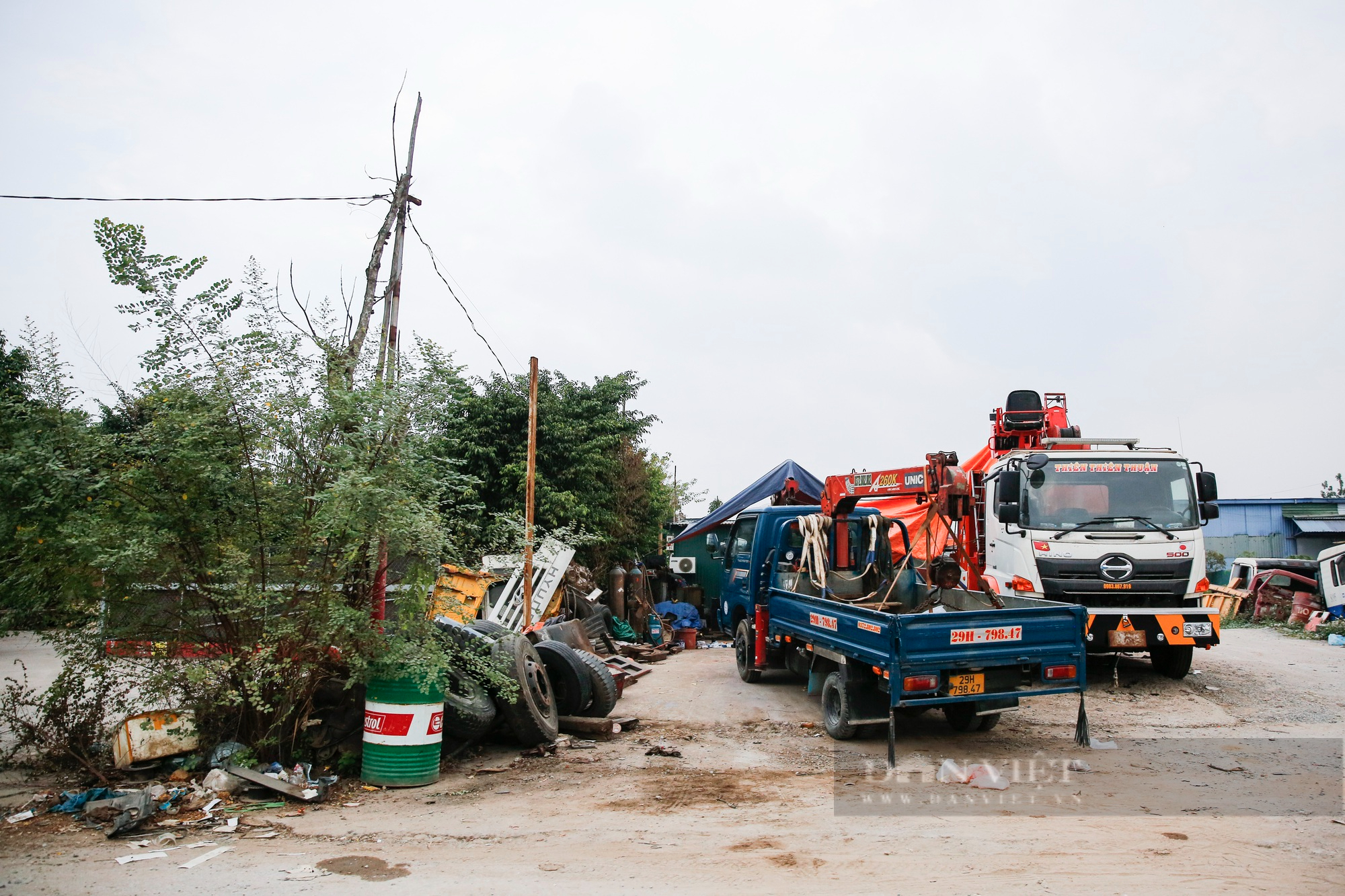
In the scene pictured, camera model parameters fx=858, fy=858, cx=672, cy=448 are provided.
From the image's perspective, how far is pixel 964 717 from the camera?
7.68 meters

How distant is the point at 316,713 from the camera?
6.46 m

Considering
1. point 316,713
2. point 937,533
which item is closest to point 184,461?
point 316,713

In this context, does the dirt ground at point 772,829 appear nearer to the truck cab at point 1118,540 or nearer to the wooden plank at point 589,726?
the wooden plank at point 589,726

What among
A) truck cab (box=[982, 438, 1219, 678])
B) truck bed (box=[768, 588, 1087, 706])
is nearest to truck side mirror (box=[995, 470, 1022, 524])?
truck cab (box=[982, 438, 1219, 678])

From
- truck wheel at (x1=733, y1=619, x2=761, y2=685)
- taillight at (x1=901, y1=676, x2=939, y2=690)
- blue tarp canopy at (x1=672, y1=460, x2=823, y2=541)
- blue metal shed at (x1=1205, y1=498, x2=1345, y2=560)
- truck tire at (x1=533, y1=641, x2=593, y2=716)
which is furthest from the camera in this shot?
blue metal shed at (x1=1205, y1=498, x2=1345, y2=560)

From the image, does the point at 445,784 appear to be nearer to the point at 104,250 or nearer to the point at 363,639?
the point at 363,639

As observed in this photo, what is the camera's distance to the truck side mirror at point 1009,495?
9.54m

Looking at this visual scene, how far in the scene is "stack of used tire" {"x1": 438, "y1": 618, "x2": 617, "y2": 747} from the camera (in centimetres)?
668

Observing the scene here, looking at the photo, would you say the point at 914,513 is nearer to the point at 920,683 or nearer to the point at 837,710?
the point at 837,710

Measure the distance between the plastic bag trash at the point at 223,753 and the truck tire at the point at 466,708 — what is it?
1.43m

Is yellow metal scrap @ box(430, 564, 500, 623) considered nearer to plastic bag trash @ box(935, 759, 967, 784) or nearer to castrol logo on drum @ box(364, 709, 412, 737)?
castrol logo on drum @ box(364, 709, 412, 737)

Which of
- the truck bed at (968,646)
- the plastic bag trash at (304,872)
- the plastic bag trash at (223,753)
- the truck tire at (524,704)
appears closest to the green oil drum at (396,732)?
the truck tire at (524,704)

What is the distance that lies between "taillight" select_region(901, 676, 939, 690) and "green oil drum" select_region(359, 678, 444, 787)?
3498mm

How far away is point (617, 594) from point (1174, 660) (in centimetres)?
862
